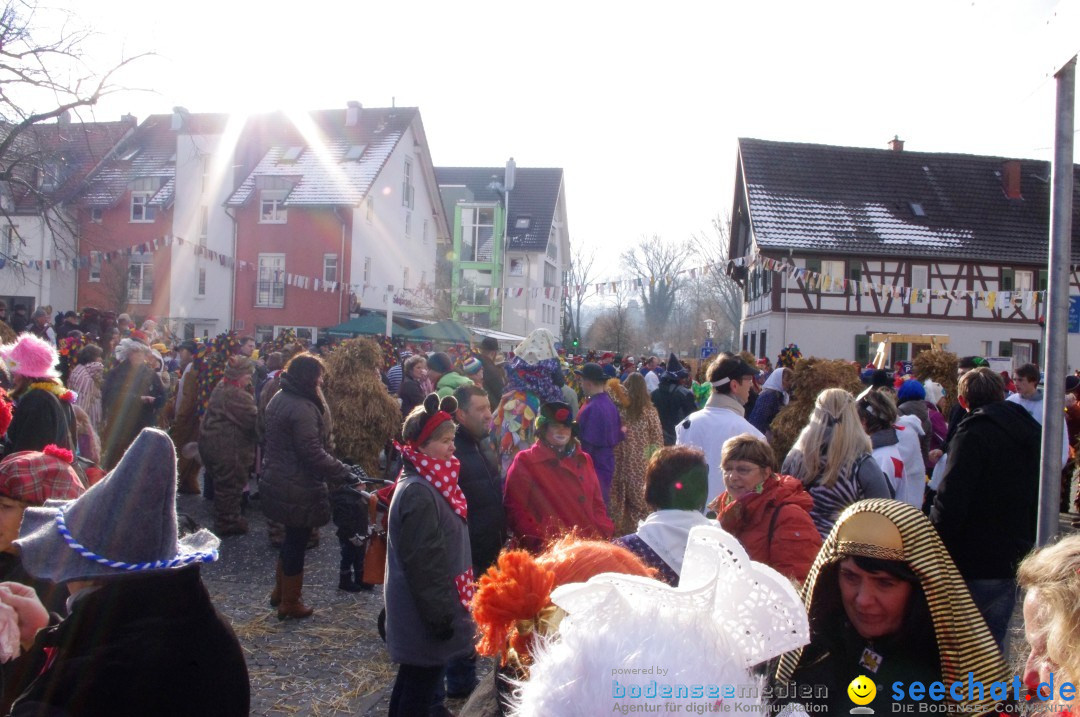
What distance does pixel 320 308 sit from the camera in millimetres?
31469

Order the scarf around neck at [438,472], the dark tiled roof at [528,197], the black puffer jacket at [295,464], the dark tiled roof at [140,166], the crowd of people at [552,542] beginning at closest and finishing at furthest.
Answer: the crowd of people at [552,542] < the scarf around neck at [438,472] < the black puffer jacket at [295,464] < the dark tiled roof at [140,166] < the dark tiled roof at [528,197]

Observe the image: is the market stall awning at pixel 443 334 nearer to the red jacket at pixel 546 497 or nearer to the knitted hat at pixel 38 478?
the red jacket at pixel 546 497

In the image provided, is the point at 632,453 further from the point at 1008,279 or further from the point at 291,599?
the point at 1008,279

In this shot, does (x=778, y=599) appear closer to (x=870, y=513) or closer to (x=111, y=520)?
(x=870, y=513)

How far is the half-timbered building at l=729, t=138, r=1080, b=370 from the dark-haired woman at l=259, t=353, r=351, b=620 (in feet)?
79.2

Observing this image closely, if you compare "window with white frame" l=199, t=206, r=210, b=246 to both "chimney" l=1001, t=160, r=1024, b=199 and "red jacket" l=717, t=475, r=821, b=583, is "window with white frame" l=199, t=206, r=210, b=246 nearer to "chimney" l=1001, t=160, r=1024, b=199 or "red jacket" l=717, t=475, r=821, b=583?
"red jacket" l=717, t=475, r=821, b=583

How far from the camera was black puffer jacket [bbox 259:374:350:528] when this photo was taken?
5691 mm

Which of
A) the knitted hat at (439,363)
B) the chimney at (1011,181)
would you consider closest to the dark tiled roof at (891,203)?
the chimney at (1011,181)

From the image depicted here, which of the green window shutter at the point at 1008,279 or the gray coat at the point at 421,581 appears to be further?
the green window shutter at the point at 1008,279

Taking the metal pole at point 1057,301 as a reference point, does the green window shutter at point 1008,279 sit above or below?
above

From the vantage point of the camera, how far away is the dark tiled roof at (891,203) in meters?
30.4

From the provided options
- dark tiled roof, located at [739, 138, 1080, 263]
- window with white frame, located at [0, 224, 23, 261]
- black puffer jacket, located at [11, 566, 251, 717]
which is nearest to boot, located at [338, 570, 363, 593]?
black puffer jacket, located at [11, 566, 251, 717]

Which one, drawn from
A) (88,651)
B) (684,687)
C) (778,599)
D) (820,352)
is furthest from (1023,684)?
(820,352)

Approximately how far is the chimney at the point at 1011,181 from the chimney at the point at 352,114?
90.0ft
